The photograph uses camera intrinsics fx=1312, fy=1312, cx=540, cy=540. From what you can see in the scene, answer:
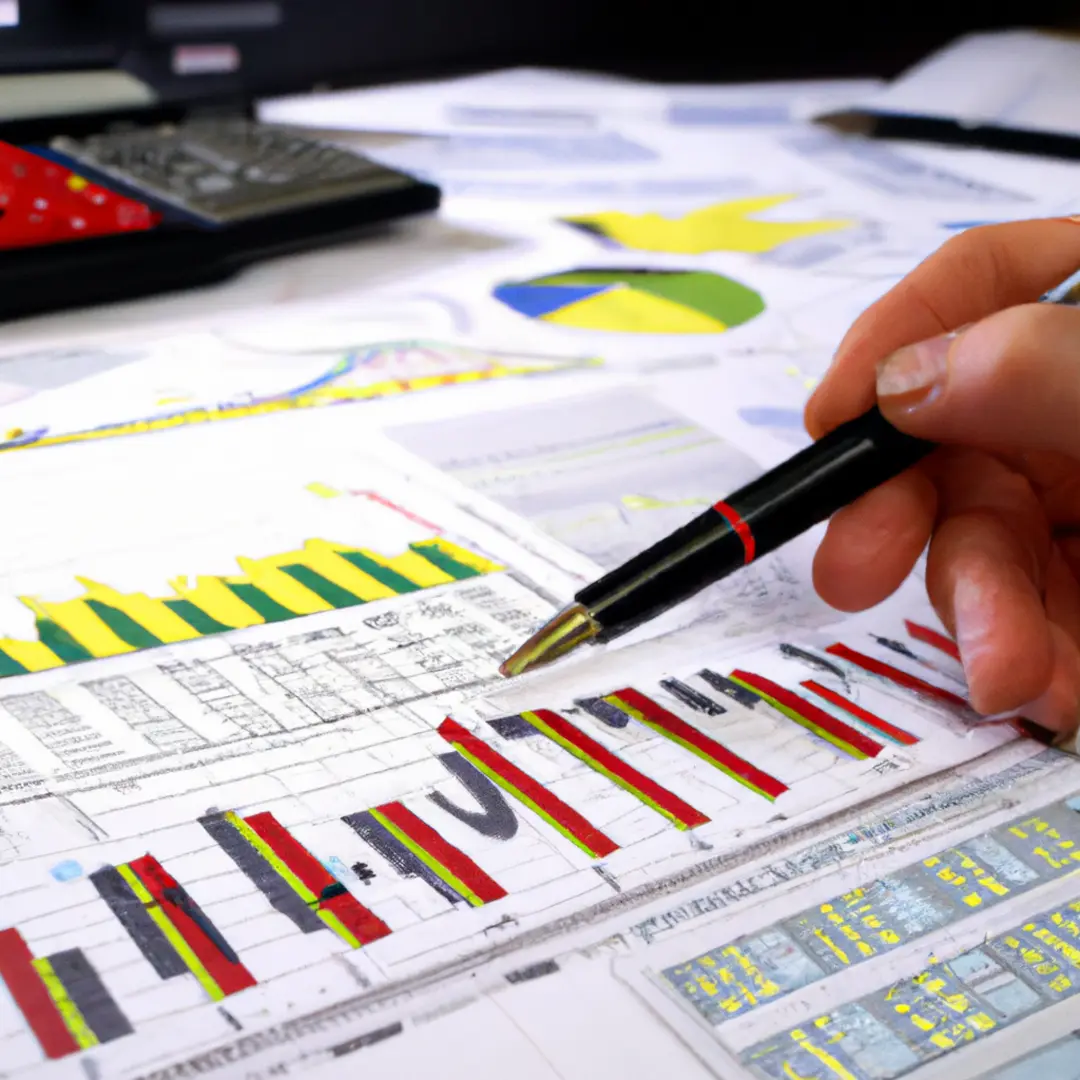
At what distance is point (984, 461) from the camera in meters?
0.42

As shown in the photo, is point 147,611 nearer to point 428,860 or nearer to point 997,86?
point 428,860

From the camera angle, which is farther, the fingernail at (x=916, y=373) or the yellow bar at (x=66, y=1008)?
the fingernail at (x=916, y=373)

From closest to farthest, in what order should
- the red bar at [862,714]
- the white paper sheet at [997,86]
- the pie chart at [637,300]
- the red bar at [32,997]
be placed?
the red bar at [32,997]
the red bar at [862,714]
the pie chart at [637,300]
the white paper sheet at [997,86]

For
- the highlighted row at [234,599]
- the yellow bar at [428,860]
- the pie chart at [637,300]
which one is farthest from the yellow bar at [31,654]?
the pie chart at [637,300]

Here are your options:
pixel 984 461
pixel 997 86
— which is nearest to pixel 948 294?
pixel 984 461

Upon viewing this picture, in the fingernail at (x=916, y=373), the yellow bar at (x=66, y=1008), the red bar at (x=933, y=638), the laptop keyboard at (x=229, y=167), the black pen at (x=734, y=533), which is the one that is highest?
the laptop keyboard at (x=229, y=167)

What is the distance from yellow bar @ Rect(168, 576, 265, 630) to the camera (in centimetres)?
36

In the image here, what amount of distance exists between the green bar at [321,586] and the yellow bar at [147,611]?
38 mm

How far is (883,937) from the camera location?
270mm

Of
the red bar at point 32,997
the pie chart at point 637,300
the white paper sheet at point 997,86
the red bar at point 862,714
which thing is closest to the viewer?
the red bar at point 32,997

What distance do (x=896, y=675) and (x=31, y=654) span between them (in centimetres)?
23

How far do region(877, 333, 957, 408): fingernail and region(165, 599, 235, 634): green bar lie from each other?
194 millimetres

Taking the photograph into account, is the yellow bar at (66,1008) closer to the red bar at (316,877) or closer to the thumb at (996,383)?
the red bar at (316,877)

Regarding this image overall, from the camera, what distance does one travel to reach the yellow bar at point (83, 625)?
35 centimetres
